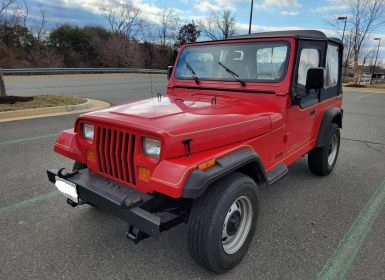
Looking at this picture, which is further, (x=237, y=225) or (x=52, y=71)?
Answer: (x=52, y=71)

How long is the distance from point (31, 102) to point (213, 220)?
8829 mm

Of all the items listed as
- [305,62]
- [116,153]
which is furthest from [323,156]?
[116,153]

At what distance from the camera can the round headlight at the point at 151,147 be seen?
2258 mm

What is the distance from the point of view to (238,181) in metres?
2.42

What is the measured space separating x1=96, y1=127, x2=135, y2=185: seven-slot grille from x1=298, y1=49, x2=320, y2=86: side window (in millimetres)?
2000

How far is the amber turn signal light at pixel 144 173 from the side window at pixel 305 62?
1983 mm

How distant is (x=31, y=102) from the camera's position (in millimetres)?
9406

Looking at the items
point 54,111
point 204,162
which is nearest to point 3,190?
point 204,162

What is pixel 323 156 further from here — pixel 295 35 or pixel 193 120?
pixel 193 120

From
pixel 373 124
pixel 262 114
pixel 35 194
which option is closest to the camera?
pixel 262 114

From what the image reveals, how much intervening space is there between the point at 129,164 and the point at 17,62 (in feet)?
95.2

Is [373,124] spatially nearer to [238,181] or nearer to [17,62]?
[238,181]

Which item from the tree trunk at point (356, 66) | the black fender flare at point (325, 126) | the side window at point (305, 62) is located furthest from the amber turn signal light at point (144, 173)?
the tree trunk at point (356, 66)

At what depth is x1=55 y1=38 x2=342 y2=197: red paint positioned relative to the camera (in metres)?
2.22
